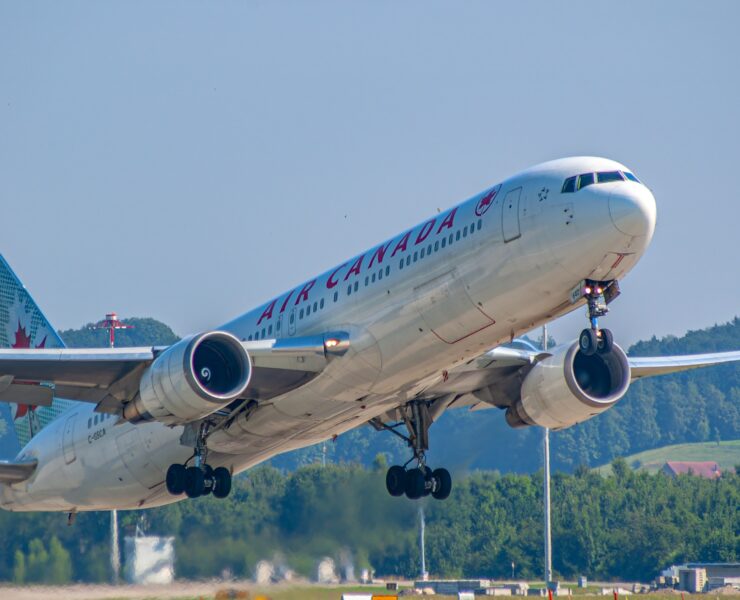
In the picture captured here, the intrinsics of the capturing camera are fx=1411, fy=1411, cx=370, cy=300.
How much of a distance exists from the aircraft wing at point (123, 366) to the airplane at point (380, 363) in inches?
1.7

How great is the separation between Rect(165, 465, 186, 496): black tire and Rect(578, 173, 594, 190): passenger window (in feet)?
37.9

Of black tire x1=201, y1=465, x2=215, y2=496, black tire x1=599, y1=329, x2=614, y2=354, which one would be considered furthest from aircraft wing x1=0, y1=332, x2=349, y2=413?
black tire x1=599, y1=329, x2=614, y2=354

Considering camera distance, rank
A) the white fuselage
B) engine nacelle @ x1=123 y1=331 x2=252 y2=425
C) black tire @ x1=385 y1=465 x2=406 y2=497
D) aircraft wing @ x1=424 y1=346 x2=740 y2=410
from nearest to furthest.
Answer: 1. the white fuselage
2. engine nacelle @ x1=123 y1=331 x2=252 y2=425
3. aircraft wing @ x1=424 y1=346 x2=740 y2=410
4. black tire @ x1=385 y1=465 x2=406 y2=497

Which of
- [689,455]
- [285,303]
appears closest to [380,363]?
[285,303]

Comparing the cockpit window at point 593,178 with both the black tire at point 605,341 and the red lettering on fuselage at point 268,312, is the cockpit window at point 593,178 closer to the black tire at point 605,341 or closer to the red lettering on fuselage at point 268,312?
the black tire at point 605,341

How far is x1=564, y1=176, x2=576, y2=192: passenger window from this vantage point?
82.9 feet

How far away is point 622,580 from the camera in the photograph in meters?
51.6

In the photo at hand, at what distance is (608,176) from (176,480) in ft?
39.9

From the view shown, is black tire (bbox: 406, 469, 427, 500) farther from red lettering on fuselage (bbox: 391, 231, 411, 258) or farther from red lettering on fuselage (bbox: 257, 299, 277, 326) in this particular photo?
red lettering on fuselage (bbox: 391, 231, 411, 258)

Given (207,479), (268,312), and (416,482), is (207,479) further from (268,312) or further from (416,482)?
(416,482)

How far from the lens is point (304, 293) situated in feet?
100

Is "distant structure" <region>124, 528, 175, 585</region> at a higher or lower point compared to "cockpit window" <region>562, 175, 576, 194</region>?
lower

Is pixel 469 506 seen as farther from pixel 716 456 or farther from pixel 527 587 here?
pixel 716 456

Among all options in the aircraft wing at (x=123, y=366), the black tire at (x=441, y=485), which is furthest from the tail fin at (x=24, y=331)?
the black tire at (x=441, y=485)
